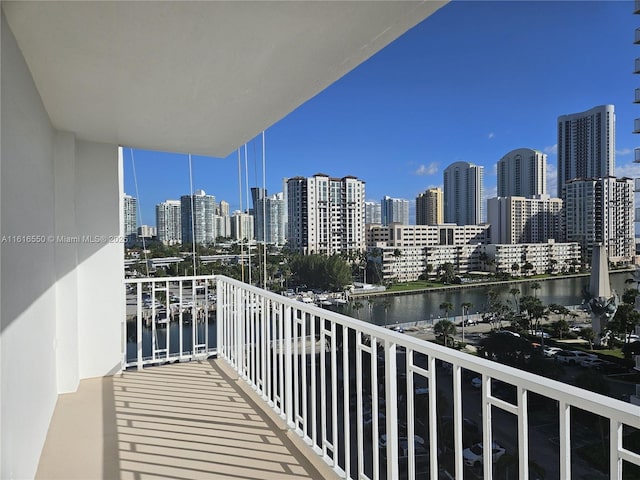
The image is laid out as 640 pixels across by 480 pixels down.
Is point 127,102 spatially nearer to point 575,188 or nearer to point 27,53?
point 27,53

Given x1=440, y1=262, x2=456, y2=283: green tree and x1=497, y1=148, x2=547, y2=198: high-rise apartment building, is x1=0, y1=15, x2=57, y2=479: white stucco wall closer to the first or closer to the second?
x1=440, y1=262, x2=456, y2=283: green tree

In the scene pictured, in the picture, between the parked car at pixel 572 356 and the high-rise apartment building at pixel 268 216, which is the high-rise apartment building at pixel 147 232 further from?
the parked car at pixel 572 356

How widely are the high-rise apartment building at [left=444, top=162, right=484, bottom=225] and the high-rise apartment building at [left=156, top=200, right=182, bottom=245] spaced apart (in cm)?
1230

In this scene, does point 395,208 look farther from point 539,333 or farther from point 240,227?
point 240,227

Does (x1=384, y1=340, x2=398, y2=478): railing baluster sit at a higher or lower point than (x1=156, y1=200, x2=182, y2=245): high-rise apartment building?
lower

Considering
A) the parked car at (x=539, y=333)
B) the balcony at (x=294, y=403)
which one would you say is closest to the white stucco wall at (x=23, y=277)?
the balcony at (x=294, y=403)

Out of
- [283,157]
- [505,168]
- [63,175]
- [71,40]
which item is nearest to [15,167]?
[71,40]

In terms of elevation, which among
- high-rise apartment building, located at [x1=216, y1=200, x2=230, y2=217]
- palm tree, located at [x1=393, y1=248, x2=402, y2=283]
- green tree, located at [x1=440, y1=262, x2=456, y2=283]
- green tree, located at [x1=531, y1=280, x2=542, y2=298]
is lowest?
green tree, located at [x1=531, y1=280, x2=542, y2=298]

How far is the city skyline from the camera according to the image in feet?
94.6

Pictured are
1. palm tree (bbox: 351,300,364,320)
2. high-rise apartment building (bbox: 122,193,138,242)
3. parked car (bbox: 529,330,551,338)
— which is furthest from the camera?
parked car (bbox: 529,330,551,338)

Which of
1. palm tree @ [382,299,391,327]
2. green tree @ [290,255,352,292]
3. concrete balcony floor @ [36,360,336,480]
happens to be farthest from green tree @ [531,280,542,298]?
concrete balcony floor @ [36,360,336,480]

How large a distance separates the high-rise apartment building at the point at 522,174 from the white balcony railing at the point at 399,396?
1644cm

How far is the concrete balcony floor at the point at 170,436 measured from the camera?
2.21 metres

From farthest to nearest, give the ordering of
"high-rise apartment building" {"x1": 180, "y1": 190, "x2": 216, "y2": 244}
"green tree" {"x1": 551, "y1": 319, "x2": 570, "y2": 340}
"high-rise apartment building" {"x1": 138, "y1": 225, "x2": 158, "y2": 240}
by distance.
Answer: "green tree" {"x1": 551, "y1": 319, "x2": 570, "y2": 340}, "high-rise apartment building" {"x1": 180, "y1": 190, "x2": 216, "y2": 244}, "high-rise apartment building" {"x1": 138, "y1": 225, "x2": 158, "y2": 240}
